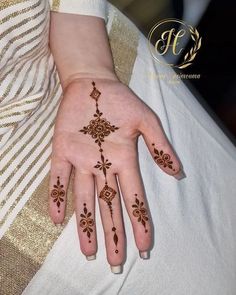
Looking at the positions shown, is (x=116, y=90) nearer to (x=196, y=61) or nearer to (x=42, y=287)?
(x=42, y=287)

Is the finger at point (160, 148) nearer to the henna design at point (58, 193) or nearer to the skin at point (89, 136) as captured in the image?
the skin at point (89, 136)

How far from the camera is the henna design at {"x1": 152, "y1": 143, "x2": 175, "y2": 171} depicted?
0.72m

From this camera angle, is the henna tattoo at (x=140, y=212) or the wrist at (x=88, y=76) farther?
the wrist at (x=88, y=76)

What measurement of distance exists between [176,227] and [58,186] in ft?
0.75

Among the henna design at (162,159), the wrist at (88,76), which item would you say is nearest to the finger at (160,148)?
the henna design at (162,159)

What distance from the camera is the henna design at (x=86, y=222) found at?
0.66 m

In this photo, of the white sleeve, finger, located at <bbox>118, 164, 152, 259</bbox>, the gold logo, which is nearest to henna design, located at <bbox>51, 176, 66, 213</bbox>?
finger, located at <bbox>118, 164, 152, 259</bbox>

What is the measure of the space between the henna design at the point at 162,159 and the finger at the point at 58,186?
0.17 meters

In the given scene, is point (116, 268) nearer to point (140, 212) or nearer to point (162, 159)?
point (140, 212)

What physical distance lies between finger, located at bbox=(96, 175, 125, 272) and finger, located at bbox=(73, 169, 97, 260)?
0.7 inches

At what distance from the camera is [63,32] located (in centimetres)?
82

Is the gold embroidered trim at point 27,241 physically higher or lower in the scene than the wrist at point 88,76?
lower

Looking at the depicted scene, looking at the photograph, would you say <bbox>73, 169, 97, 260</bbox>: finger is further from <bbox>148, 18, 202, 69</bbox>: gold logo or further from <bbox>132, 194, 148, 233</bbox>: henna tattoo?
<bbox>148, 18, 202, 69</bbox>: gold logo

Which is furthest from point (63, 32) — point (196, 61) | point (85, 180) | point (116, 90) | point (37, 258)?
point (196, 61)
